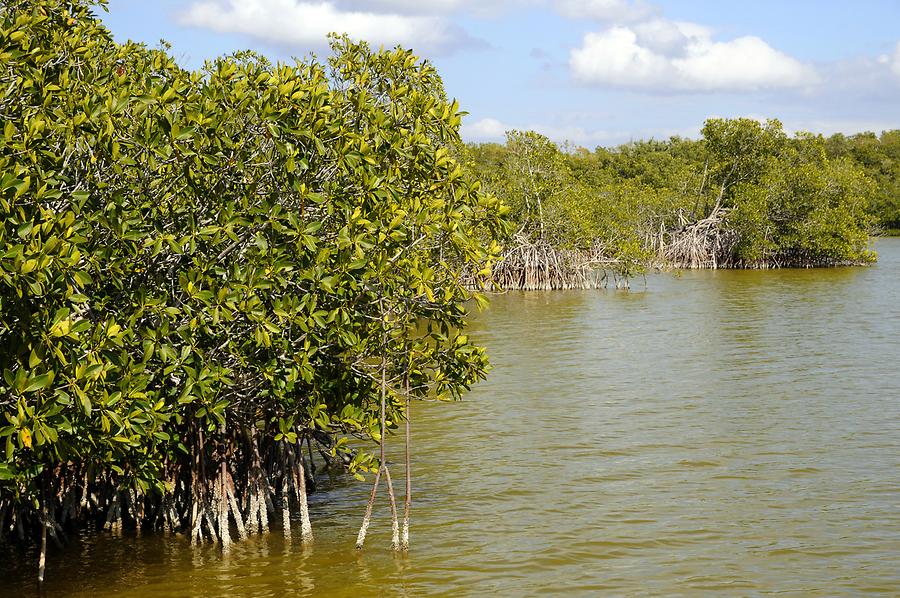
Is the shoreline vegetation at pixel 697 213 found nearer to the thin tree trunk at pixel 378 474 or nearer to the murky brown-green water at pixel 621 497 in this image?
the murky brown-green water at pixel 621 497

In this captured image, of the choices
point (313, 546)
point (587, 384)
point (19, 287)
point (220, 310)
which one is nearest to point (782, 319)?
point (587, 384)

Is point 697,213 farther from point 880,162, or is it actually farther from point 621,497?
point 621,497

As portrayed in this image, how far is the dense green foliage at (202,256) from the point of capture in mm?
6094

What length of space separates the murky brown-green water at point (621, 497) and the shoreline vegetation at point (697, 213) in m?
13.1

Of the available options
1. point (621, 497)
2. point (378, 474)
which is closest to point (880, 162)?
point (621, 497)

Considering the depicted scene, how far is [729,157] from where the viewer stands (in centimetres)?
4303

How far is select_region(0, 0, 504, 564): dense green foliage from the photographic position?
6.09 m

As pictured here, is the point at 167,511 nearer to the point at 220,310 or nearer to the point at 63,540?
the point at 63,540

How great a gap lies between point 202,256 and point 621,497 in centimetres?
523

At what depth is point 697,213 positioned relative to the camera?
43.9 meters

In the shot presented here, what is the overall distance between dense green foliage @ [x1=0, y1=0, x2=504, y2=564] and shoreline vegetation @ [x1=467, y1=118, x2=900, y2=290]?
77.0 ft

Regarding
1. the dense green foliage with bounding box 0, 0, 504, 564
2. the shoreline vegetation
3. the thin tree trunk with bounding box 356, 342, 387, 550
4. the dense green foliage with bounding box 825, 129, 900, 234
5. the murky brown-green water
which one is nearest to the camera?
the dense green foliage with bounding box 0, 0, 504, 564

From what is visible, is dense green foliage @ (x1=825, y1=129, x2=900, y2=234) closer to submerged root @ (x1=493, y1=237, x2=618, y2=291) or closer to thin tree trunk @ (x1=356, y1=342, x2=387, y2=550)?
submerged root @ (x1=493, y1=237, x2=618, y2=291)

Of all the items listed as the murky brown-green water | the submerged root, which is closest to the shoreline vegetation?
the submerged root
